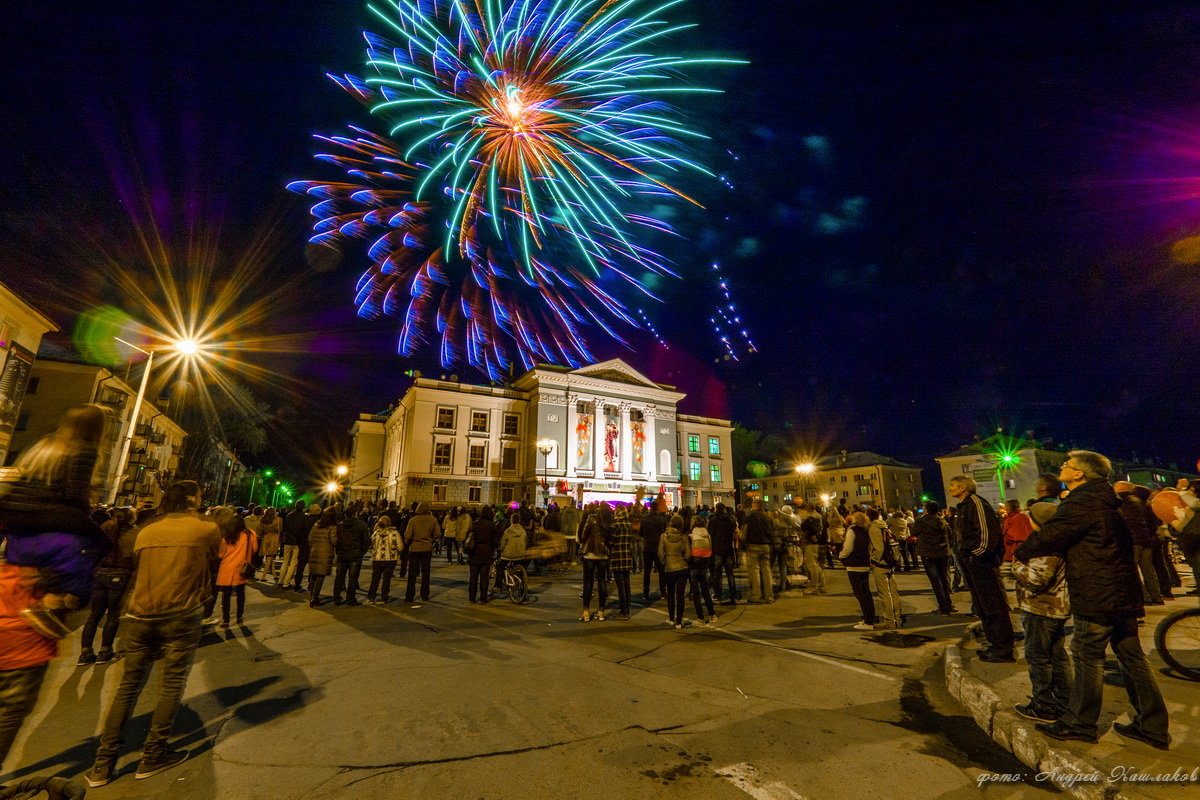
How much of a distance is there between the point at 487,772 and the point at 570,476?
40.4 m

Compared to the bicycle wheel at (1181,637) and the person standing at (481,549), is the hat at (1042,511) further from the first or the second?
the person standing at (481,549)

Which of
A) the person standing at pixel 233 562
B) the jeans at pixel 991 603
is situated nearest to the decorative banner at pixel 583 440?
the person standing at pixel 233 562

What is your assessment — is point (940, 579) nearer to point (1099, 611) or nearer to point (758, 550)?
point (758, 550)

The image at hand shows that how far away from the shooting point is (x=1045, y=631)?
3.97 metres

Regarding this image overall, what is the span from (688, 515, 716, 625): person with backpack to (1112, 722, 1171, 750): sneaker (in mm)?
4752

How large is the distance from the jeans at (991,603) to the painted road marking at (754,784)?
12.2ft

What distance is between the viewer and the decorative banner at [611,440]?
4566 cm

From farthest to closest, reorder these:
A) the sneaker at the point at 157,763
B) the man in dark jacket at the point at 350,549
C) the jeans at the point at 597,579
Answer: the man in dark jacket at the point at 350,549 → the jeans at the point at 597,579 → the sneaker at the point at 157,763

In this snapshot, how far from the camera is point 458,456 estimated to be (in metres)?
42.7

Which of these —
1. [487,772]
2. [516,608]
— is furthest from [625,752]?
[516,608]

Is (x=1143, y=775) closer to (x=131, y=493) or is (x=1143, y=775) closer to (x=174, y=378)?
(x=131, y=493)

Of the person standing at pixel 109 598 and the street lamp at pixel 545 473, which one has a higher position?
the street lamp at pixel 545 473

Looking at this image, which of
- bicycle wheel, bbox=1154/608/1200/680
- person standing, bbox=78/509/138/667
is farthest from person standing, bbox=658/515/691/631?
person standing, bbox=78/509/138/667

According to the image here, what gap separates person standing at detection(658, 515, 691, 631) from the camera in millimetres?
7602
